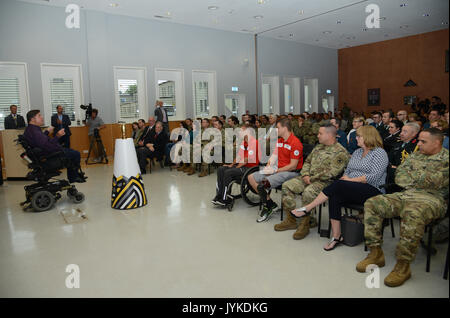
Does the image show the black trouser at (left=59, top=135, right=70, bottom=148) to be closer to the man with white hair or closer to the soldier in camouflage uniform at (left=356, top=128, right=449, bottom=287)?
the man with white hair

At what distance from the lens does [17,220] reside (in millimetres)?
4176

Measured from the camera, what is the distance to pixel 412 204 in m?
2.46

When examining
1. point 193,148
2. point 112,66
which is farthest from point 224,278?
point 112,66

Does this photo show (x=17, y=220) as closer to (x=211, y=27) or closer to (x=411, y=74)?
(x=211, y=27)

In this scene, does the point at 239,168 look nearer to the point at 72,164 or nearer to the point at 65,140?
the point at 72,164

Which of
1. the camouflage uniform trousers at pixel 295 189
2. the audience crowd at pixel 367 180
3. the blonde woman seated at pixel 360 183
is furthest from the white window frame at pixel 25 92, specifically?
the blonde woman seated at pixel 360 183

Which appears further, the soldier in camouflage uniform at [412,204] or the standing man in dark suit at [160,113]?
the standing man in dark suit at [160,113]

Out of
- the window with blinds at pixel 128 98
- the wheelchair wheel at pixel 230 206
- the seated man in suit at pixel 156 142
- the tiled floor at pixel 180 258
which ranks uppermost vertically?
the window with blinds at pixel 128 98

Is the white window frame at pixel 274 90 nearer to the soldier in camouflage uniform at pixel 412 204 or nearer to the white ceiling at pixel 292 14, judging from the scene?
the white ceiling at pixel 292 14

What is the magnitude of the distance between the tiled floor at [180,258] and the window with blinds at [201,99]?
732 centimetres

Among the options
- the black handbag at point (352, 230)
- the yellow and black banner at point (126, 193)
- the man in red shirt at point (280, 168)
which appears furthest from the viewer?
the yellow and black banner at point (126, 193)

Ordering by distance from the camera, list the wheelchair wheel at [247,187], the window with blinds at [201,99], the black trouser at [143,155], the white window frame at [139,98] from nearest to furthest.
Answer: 1. the wheelchair wheel at [247,187]
2. the black trouser at [143,155]
3. the white window frame at [139,98]
4. the window with blinds at [201,99]

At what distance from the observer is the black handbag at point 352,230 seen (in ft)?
9.97

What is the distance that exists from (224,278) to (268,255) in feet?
1.88
